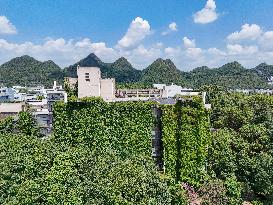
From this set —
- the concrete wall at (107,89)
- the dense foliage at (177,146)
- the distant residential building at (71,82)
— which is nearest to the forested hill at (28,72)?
the distant residential building at (71,82)

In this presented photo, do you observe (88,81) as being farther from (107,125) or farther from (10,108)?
(10,108)

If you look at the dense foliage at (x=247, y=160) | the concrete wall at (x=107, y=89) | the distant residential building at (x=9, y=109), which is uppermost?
the concrete wall at (x=107, y=89)

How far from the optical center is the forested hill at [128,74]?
5581 inches

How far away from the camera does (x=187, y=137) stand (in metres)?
28.5

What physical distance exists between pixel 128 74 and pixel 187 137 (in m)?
134

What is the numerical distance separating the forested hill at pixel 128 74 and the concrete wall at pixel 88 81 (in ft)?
336

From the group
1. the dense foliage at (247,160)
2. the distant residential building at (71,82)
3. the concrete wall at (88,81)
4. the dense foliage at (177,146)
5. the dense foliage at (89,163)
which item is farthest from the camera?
the distant residential building at (71,82)

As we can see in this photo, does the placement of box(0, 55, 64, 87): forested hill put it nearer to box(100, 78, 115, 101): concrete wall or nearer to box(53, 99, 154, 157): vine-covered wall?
box(100, 78, 115, 101): concrete wall

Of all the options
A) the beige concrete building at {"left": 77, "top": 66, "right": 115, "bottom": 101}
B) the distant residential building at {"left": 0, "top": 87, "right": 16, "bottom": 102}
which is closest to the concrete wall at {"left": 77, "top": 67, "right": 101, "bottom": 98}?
the beige concrete building at {"left": 77, "top": 66, "right": 115, "bottom": 101}

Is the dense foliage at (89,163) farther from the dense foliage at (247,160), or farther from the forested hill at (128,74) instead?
the forested hill at (128,74)

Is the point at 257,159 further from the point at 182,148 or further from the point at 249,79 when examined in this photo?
the point at 249,79

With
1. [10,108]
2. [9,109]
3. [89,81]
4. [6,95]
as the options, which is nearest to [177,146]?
[89,81]

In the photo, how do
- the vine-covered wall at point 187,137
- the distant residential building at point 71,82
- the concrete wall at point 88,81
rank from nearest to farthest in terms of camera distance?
the vine-covered wall at point 187,137 < the concrete wall at point 88,81 < the distant residential building at point 71,82

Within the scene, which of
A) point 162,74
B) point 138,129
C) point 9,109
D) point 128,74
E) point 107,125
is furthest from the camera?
point 128,74
